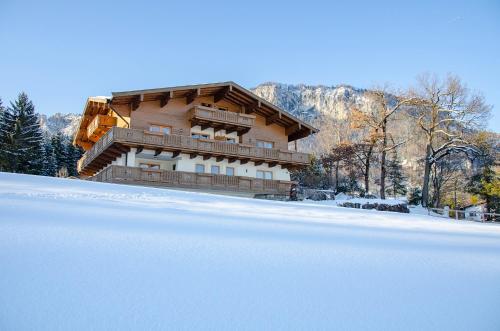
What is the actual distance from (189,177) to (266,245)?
19259 millimetres

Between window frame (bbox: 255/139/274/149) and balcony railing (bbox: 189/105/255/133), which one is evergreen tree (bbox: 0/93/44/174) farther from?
window frame (bbox: 255/139/274/149)

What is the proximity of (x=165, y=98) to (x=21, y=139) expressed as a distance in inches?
825

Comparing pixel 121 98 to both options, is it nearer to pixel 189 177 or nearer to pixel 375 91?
pixel 189 177

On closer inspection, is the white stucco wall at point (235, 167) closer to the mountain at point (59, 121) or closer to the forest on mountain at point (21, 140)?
the forest on mountain at point (21, 140)

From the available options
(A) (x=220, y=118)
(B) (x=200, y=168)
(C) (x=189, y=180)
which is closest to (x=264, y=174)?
(B) (x=200, y=168)

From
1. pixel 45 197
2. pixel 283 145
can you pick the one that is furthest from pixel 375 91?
pixel 45 197

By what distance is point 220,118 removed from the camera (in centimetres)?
2622

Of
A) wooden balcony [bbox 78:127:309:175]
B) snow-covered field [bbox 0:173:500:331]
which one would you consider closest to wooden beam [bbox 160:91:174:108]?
wooden balcony [bbox 78:127:309:175]

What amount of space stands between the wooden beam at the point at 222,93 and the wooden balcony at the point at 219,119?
5.45 feet

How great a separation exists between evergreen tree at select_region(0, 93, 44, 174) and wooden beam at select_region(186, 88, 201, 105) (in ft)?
66.4

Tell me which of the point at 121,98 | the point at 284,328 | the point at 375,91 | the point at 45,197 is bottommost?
the point at 284,328

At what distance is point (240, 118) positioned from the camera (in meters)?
27.0

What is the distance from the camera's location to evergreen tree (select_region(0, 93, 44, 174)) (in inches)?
1430

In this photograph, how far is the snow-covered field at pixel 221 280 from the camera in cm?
294
